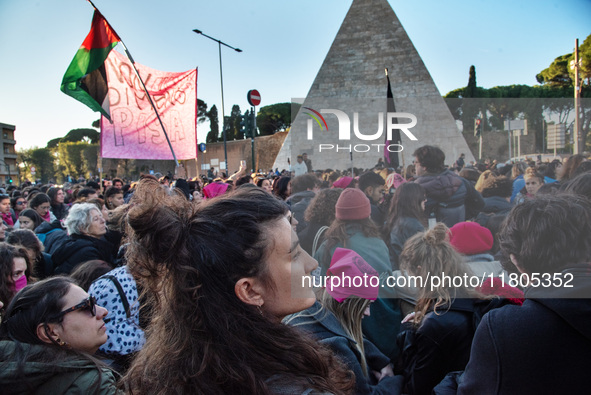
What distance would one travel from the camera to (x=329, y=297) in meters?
1.66

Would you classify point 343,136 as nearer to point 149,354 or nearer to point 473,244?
point 473,244

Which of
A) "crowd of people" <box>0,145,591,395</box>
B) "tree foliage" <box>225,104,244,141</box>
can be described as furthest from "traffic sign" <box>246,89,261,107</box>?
"tree foliage" <box>225,104,244,141</box>

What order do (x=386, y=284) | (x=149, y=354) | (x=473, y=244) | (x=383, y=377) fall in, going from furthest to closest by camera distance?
1. (x=386, y=284)
2. (x=473, y=244)
3. (x=383, y=377)
4. (x=149, y=354)

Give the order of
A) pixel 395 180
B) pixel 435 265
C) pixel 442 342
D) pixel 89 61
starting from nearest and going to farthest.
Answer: pixel 442 342
pixel 435 265
pixel 395 180
pixel 89 61

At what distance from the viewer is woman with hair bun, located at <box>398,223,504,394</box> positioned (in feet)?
5.05

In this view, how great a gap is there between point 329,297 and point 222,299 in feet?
2.78

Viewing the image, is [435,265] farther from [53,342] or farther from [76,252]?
[76,252]

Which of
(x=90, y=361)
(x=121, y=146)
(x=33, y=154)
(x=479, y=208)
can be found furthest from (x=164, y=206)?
(x=33, y=154)

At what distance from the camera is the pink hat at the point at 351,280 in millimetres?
1582

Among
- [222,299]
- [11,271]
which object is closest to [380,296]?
[222,299]

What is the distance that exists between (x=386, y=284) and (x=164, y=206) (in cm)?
130

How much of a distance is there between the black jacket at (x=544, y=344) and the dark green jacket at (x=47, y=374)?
1.23m

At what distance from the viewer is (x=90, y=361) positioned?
1361 millimetres

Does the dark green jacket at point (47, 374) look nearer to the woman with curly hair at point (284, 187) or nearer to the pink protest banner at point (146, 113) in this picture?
the woman with curly hair at point (284, 187)
